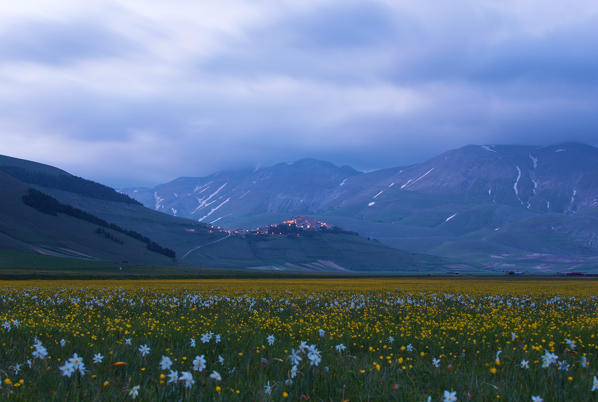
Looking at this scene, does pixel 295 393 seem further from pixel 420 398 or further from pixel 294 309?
pixel 294 309

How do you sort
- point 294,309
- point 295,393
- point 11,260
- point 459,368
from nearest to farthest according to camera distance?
point 295,393 < point 459,368 < point 294,309 < point 11,260

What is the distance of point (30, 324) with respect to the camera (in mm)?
15102

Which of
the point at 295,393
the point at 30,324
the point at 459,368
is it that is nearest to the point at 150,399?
the point at 295,393

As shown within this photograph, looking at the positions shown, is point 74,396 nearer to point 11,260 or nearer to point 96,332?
point 96,332

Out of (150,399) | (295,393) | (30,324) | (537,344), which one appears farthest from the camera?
(30,324)

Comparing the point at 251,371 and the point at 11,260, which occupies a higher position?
the point at 251,371

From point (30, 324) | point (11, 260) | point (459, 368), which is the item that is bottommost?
point (11, 260)

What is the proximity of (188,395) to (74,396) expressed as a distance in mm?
1734

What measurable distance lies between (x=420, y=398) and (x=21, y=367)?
24.8ft

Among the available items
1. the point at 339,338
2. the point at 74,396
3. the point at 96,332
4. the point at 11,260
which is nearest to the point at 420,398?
the point at 74,396

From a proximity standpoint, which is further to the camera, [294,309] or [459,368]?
[294,309]

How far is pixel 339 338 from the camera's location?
46.2 ft

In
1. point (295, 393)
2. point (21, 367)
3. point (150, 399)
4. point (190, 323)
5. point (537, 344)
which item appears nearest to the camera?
point (150, 399)

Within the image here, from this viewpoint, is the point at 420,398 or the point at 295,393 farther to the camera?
the point at 295,393
